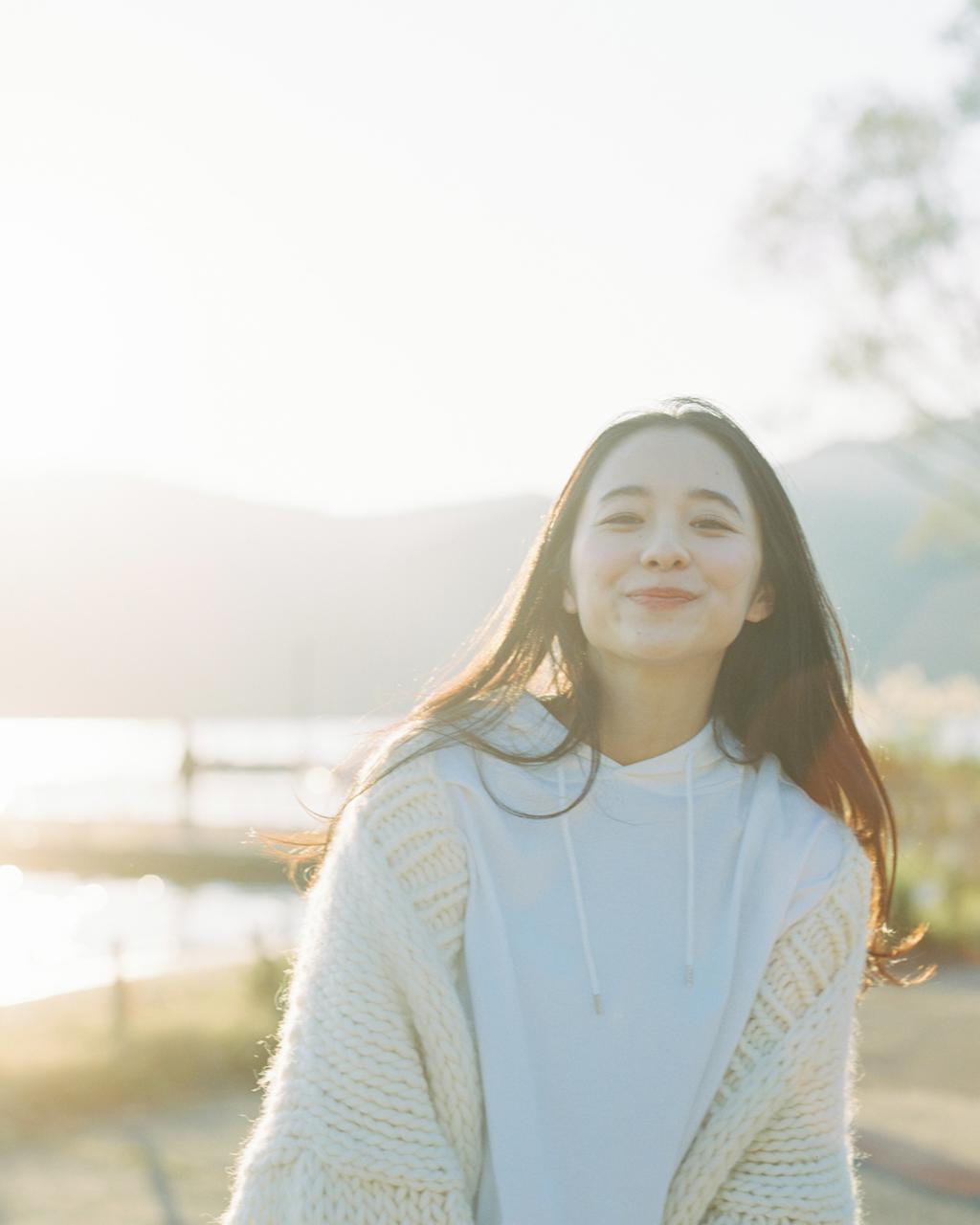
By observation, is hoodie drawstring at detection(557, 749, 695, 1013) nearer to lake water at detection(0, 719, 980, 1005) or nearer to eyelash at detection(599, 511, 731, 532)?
eyelash at detection(599, 511, 731, 532)

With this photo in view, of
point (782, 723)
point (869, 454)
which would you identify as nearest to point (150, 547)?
point (869, 454)

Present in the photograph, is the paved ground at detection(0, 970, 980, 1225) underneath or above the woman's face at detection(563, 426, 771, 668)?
underneath

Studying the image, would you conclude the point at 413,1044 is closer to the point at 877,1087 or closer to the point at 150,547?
the point at 877,1087

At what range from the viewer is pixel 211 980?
847 centimetres

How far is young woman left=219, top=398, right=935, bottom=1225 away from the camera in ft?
6.79

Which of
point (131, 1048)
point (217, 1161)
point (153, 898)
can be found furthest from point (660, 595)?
point (153, 898)

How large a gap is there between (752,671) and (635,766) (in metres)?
0.37

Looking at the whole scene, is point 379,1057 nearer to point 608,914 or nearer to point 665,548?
point 608,914

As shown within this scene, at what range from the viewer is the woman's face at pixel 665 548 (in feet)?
7.78

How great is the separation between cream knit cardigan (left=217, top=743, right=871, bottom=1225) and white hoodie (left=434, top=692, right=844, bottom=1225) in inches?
1.4

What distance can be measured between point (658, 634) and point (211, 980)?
666 cm

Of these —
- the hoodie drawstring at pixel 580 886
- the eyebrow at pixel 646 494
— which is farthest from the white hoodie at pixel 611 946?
the eyebrow at pixel 646 494

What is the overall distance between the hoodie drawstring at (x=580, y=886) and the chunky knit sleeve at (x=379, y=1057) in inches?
6.5

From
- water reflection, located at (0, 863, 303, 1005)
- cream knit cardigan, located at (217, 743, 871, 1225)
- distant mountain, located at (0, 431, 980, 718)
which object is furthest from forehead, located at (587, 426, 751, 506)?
distant mountain, located at (0, 431, 980, 718)
